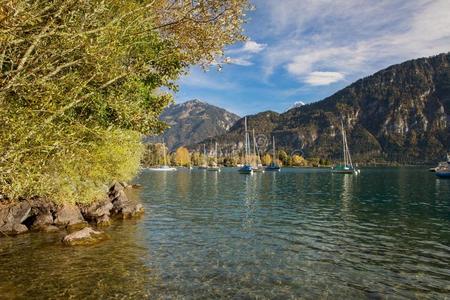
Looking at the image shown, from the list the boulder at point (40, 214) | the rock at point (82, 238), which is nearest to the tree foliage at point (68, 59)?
the rock at point (82, 238)

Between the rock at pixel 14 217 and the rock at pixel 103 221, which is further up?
the rock at pixel 14 217

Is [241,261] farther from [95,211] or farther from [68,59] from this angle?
[95,211]

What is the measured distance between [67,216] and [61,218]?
0.62m

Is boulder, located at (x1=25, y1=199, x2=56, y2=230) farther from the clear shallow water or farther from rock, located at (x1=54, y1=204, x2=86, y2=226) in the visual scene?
the clear shallow water

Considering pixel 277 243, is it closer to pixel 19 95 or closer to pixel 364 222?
pixel 364 222

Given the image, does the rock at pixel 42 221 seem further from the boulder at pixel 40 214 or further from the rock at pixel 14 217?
the rock at pixel 14 217

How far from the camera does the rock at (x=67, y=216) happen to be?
35719 millimetres

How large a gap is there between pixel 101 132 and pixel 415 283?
1680 centimetres

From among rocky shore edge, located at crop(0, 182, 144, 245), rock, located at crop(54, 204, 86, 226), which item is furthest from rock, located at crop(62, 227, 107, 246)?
rock, located at crop(54, 204, 86, 226)

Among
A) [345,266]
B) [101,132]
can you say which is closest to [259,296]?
[345,266]

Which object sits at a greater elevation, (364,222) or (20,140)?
(20,140)

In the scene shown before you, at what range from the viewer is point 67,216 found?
3650 centimetres

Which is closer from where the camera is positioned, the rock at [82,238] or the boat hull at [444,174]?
the rock at [82,238]

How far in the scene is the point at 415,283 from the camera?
19.7 meters
